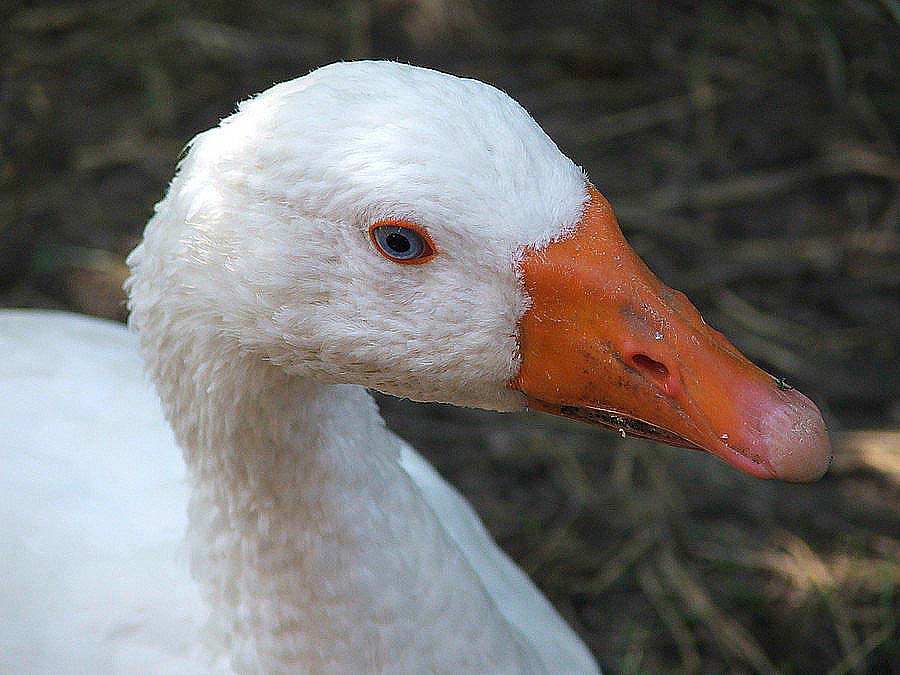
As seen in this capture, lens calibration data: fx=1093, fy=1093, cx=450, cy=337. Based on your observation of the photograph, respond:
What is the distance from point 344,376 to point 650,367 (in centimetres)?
42

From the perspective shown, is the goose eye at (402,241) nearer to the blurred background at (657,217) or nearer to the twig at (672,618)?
the blurred background at (657,217)

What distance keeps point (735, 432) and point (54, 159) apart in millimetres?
3450

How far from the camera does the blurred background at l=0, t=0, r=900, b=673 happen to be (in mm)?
3168

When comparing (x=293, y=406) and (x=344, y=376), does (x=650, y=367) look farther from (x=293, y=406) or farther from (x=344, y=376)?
(x=293, y=406)

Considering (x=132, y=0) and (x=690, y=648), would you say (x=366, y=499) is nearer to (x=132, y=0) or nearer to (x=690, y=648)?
(x=690, y=648)

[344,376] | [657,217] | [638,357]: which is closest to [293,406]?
[344,376]

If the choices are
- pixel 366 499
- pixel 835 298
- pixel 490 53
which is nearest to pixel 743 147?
pixel 835 298

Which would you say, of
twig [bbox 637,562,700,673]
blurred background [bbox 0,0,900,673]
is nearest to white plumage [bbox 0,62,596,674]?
twig [bbox 637,562,700,673]

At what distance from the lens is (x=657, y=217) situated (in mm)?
4055

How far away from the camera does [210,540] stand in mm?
1839

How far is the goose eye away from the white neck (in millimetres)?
350

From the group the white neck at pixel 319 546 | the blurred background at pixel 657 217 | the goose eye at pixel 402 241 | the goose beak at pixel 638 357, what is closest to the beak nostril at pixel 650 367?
the goose beak at pixel 638 357

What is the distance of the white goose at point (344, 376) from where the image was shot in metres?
1.36

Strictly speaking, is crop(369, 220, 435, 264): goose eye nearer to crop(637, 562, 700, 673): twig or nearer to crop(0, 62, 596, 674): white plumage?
crop(0, 62, 596, 674): white plumage
